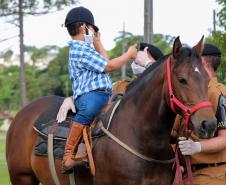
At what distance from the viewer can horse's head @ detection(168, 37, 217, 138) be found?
4.35m

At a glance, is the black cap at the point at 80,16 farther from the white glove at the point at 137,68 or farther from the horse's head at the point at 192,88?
the horse's head at the point at 192,88

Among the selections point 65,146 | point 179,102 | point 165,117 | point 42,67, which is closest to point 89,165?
point 65,146

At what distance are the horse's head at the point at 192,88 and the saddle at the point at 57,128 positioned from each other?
1008mm

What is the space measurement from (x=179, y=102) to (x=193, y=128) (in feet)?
0.86

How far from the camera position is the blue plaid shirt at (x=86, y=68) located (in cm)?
552

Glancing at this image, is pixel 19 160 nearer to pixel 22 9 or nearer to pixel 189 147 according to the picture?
pixel 189 147

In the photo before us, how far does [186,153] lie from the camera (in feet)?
15.5

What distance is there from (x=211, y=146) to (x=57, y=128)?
6.37ft

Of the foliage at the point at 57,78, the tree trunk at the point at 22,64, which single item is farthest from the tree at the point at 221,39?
the foliage at the point at 57,78

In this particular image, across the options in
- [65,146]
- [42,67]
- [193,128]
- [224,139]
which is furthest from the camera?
[42,67]

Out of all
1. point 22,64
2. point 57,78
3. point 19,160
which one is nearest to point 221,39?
point 19,160

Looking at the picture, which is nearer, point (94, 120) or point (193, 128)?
point (193, 128)

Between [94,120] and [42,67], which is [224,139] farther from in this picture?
[42,67]

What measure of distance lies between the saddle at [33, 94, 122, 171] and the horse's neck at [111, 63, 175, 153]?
0.67ft
